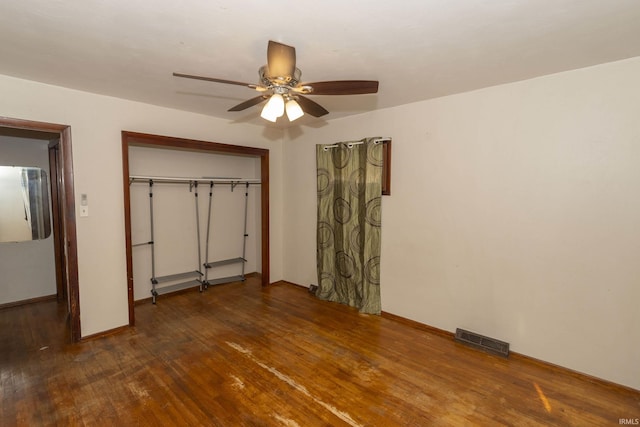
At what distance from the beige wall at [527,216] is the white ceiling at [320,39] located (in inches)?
13.2

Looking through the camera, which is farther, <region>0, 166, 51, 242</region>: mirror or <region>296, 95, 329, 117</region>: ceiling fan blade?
<region>0, 166, 51, 242</region>: mirror

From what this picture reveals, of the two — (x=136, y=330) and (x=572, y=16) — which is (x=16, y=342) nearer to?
(x=136, y=330)

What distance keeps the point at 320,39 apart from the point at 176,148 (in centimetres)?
286

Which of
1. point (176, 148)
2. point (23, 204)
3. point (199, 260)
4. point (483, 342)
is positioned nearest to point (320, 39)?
point (176, 148)

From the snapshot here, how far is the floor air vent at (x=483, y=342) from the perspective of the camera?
8.99ft

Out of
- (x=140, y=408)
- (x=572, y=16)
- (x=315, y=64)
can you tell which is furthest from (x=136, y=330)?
(x=572, y=16)

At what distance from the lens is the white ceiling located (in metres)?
1.56

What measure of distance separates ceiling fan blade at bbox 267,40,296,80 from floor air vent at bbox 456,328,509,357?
2892 millimetres

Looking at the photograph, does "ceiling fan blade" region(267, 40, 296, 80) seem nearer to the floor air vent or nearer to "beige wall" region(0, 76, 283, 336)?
"beige wall" region(0, 76, 283, 336)

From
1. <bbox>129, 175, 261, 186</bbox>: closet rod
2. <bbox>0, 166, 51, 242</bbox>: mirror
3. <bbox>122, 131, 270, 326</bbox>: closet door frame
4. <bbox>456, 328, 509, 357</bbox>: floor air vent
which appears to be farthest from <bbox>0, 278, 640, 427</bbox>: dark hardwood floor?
<bbox>129, 175, 261, 186</bbox>: closet rod

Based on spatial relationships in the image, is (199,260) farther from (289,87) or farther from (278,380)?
(289,87)

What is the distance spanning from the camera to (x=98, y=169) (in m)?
3.02

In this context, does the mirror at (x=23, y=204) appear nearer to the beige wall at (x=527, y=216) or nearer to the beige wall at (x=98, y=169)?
the beige wall at (x=98, y=169)

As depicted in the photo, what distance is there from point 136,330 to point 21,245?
2.15 metres
